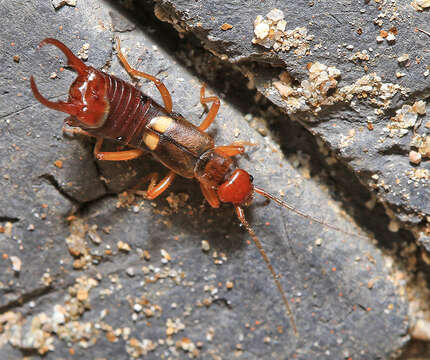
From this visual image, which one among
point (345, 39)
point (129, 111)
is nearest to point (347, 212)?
point (345, 39)

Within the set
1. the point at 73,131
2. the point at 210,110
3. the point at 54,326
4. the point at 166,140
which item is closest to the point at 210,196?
the point at 166,140

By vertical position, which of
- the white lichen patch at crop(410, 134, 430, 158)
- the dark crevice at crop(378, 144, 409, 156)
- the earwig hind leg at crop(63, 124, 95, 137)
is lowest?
the earwig hind leg at crop(63, 124, 95, 137)

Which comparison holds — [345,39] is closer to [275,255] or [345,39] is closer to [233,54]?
[233,54]

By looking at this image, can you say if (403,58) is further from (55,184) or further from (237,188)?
(55,184)

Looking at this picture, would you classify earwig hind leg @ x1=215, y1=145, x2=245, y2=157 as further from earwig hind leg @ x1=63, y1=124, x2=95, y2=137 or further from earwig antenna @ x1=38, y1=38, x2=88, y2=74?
earwig antenna @ x1=38, y1=38, x2=88, y2=74

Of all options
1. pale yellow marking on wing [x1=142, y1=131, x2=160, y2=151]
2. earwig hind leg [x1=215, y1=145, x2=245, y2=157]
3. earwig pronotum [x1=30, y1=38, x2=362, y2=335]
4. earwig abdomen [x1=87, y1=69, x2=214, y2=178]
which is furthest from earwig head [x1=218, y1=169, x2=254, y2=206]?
pale yellow marking on wing [x1=142, y1=131, x2=160, y2=151]

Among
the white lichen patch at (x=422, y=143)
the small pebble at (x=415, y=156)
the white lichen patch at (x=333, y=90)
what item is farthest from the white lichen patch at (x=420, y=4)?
the small pebble at (x=415, y=156)
